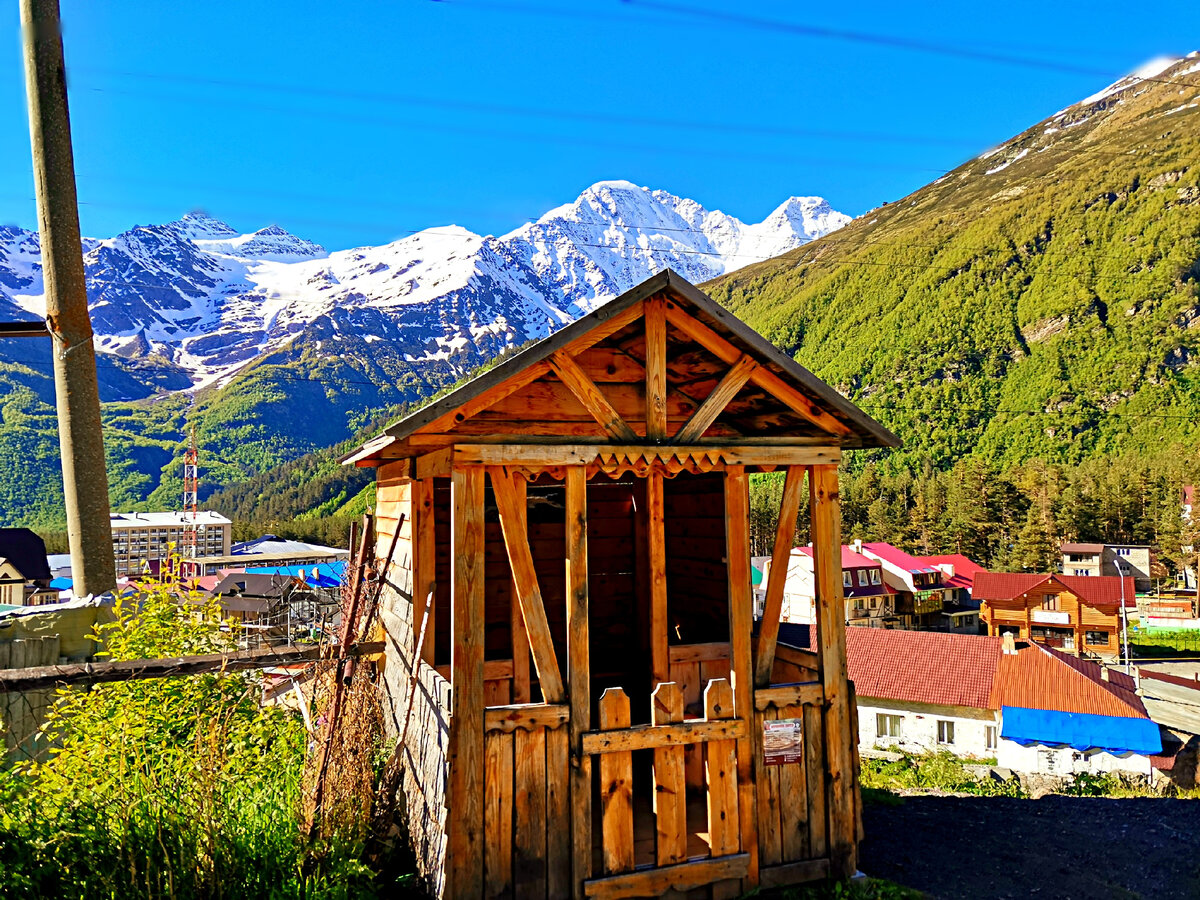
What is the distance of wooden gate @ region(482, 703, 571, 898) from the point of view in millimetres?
5129

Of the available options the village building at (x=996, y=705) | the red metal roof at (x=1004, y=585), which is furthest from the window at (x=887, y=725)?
the red metal roof at (x=1004, y=585)

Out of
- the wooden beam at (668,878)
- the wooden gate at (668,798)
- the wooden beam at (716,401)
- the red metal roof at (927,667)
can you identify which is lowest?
the red metal roof at (927,667)

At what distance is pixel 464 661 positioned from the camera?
204 inches

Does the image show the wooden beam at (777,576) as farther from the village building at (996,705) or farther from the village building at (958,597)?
the village building at (958,597)

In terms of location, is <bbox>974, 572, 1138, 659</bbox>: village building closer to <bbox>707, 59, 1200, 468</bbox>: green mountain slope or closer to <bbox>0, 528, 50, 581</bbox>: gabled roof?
<bbox>0, 528, 50, 581</bbox>: gabled roof

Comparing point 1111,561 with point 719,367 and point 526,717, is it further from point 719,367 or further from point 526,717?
point 526,717

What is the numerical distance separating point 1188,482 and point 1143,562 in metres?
12.5

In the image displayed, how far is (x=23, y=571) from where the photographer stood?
40.9 metres

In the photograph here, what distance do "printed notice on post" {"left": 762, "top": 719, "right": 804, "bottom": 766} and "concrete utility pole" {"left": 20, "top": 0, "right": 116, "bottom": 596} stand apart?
22.2ft

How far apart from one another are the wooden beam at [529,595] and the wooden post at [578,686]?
0.13m

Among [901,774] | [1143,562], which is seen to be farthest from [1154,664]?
[901,774]

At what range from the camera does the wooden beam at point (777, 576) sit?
19.5ft

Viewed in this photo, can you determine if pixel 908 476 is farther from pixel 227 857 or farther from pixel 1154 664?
pixel 227 857

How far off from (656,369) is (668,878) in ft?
12.0
